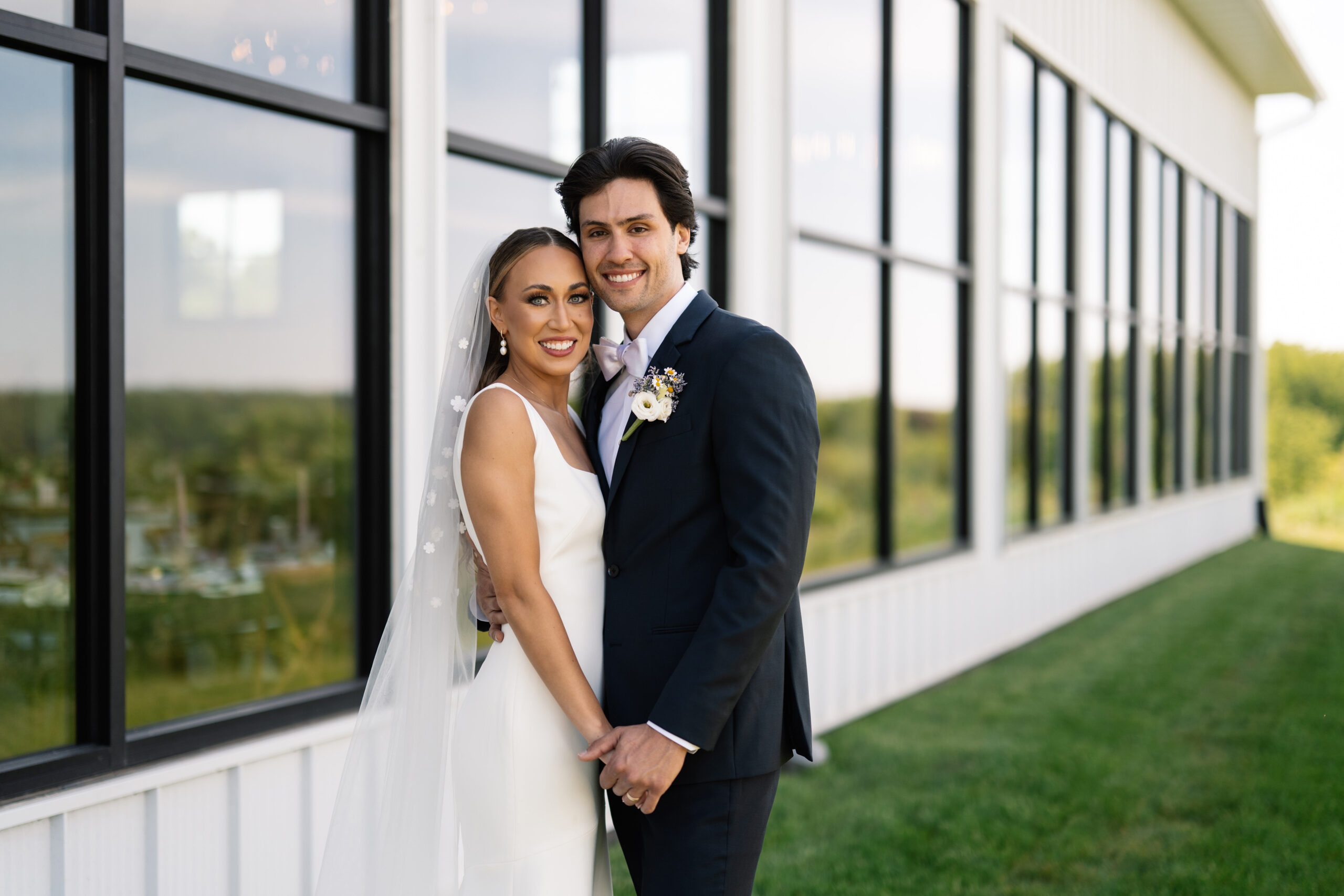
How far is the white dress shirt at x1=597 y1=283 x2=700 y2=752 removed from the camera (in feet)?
6.73

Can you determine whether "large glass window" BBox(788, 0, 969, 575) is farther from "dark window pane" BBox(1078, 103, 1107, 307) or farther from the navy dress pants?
the navy dress pants

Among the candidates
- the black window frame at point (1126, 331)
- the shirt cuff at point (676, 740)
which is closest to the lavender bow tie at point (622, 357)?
the shirt cuff at point (676, 740)

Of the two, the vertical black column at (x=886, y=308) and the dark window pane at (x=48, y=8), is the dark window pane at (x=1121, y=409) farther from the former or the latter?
the dark window pane at (x=48, y=8)

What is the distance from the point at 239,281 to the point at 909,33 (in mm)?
A: 3810

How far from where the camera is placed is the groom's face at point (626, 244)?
6.55 ft

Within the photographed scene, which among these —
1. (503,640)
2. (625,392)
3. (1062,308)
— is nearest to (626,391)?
(625,392)

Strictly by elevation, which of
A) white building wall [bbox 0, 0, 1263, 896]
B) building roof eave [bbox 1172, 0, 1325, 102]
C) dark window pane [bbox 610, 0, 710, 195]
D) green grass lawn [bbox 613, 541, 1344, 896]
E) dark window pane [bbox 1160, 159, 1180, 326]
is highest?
building roof eave [bbox 1172, 0, 1325, 102]

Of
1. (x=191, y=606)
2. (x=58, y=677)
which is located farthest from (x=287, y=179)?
(x=58, y=677)

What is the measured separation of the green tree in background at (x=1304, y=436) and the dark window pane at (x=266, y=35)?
53.4ft

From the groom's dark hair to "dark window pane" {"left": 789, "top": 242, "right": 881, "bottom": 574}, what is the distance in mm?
3516

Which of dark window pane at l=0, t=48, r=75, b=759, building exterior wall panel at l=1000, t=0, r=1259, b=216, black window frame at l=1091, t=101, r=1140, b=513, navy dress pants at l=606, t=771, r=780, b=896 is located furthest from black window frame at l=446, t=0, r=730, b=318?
black window frame at l=1091, t=101, r=1140, b=513

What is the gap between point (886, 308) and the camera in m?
6.20

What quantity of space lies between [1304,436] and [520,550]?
18205 mm

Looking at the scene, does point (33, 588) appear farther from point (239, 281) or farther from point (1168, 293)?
point (1168, 293)
